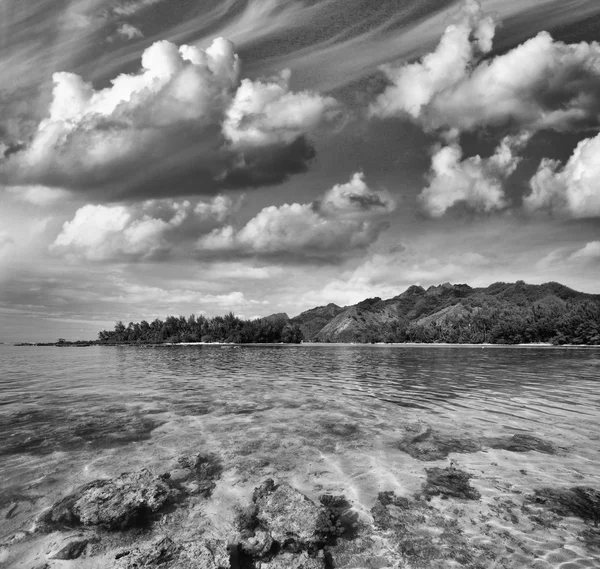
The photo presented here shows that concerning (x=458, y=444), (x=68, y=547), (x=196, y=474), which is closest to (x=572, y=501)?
(x=458, y=444)

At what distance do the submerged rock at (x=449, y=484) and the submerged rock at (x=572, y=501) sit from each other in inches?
48.0

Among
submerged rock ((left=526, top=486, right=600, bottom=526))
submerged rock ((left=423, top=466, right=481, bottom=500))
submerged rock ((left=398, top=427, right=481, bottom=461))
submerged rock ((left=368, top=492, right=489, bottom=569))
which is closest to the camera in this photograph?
submerged rock ((left=368, top=492, right=489, bottom=569))

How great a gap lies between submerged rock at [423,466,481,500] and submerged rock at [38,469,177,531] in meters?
6.08

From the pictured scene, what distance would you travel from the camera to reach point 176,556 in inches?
218

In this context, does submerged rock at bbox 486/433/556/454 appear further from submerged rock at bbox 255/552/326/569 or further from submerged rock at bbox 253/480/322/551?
submerged rock at bbox 255/552/326/569

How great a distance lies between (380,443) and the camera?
1220 centimetres

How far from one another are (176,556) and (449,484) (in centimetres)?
651

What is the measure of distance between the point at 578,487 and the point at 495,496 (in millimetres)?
2312

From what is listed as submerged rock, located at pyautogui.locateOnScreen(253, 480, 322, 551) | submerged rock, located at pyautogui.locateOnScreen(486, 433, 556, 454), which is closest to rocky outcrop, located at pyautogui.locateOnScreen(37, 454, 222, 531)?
submerged rock, located at pyautogui.locateOnScreen(253, 480, 322, 551)

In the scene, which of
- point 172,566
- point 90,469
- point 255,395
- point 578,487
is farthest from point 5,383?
point 578,487

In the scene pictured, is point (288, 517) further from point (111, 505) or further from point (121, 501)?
point (111, 505)

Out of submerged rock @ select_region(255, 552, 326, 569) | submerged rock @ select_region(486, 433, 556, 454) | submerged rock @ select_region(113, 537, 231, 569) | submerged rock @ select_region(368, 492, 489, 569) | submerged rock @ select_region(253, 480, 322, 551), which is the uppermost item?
submerged rock @ select_region(113, 537, 231, 569)

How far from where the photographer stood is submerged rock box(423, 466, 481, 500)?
8.23 m

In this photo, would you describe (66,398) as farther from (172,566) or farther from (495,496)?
(495,496)
